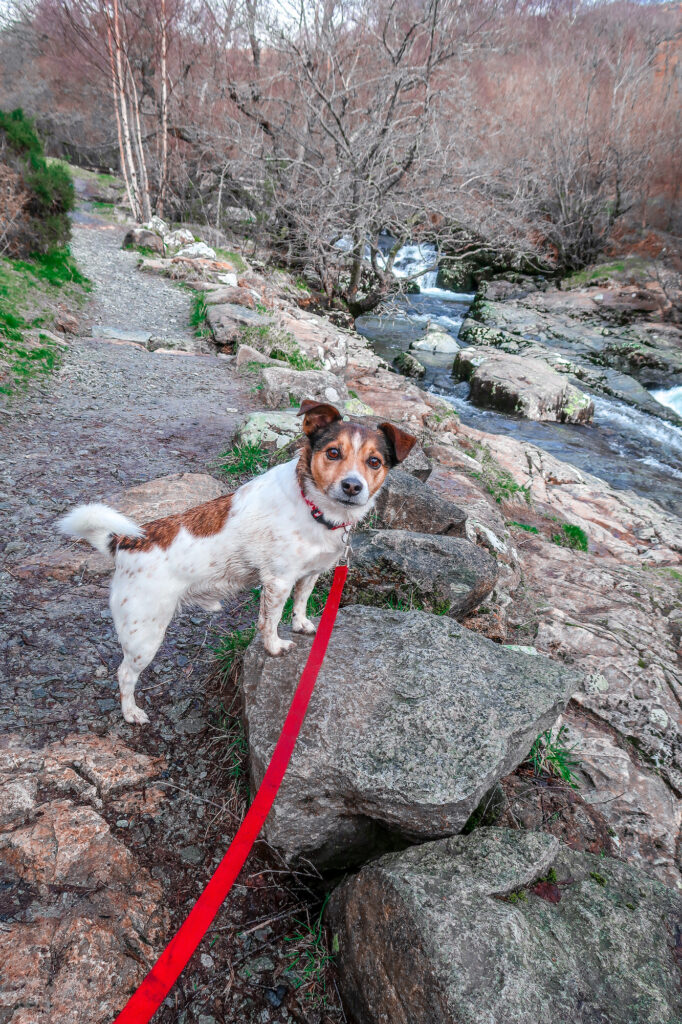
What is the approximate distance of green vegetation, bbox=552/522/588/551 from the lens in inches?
241

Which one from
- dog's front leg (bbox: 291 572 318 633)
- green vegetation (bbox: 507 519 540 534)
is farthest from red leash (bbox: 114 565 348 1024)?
green vegetation (bbox: 507 519 540 534)

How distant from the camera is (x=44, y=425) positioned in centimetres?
575

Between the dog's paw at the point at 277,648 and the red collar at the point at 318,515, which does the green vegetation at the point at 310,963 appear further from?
the red collar at the point at 318,515

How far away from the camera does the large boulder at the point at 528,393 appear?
37.1 feet

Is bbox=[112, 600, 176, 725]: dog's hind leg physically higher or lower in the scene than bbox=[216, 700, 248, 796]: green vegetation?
higher

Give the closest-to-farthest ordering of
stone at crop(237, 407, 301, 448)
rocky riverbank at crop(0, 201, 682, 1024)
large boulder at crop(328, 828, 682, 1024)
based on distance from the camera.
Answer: large boulder at crop(328, 828, 682, 1024), rocky riverbank at crop(0, 201, 682, 1024), stone at crop(237, 407, 301, 448)

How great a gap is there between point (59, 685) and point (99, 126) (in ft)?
116

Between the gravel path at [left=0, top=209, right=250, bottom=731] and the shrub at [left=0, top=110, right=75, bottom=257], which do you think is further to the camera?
the shrub at [left=0, top=110, right=75, bottom=257]

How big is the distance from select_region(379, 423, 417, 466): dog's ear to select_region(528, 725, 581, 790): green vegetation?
5.26 ft

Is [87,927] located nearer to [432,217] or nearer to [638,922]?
[638,922]

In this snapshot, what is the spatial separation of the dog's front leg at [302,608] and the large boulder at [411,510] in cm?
136

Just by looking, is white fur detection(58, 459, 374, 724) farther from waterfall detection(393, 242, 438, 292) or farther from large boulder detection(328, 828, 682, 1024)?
waterfall detection(393, 242, 438, 292)

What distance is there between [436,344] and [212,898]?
49.4 ft

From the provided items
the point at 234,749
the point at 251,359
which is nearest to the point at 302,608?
the point at 234,749
